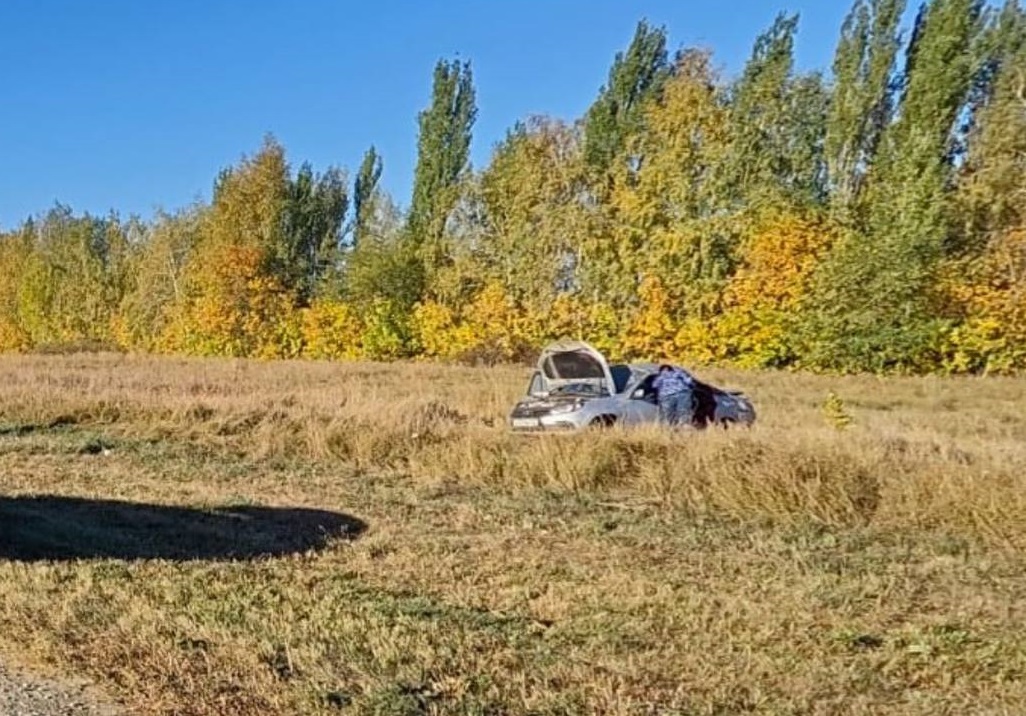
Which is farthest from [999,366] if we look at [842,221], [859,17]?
[859,17]

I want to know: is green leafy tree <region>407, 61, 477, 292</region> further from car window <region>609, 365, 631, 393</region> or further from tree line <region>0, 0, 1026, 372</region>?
car window <region>609, 365, 631, 393</region>

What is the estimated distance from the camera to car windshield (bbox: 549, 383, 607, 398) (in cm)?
1491

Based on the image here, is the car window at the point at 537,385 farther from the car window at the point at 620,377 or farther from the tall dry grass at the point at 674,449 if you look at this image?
the car window at the point at 620,377

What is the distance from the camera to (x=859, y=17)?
4166 cm

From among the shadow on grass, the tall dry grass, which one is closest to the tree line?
the tall dry grass

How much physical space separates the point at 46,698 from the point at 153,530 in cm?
415

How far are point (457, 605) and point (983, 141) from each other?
120 ft

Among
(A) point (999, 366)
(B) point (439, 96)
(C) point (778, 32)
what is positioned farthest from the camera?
(B) point (439, 96)

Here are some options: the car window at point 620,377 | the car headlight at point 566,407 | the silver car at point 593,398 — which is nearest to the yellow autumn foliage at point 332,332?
the silver car at point 593,398

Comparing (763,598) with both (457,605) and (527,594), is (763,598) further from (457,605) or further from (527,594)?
(457,605)

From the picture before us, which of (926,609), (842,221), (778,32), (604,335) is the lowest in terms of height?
(926,609)

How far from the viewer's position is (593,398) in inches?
577

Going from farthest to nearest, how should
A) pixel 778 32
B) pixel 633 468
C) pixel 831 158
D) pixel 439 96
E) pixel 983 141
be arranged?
pixel 439 96 → pixel 778 32 → pixel 831 158 → pixel 983 141 → pixel 633 468

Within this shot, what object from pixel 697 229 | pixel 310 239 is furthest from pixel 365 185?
pixel 697 229
